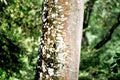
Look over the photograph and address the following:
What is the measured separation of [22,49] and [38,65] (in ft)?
11.7

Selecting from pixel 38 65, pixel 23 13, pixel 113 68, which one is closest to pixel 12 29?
pixel 23 13

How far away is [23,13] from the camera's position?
7461 millimetres

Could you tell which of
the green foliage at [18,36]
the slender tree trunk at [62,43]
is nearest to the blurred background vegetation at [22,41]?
the green foliage at [18,36]

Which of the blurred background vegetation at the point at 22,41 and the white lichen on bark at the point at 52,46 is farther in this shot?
the blurred background vegetation at the point at 22,41

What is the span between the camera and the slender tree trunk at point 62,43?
9.58ft

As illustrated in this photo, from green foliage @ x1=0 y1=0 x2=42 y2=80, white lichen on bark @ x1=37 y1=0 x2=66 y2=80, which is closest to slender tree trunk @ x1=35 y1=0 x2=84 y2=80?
white lichen on bark @ x1=37 y1=0 x2=66 y2=80

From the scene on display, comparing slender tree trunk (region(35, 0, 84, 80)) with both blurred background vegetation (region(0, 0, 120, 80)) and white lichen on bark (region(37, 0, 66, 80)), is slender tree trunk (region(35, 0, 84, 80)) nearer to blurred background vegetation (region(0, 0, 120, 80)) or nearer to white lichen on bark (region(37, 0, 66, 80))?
white lichen on bark (region(37, 0, 66, 80))

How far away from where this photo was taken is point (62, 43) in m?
2.92

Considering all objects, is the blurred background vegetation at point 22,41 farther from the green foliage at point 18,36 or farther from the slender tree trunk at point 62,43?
the slender tree trunk at point 62,43

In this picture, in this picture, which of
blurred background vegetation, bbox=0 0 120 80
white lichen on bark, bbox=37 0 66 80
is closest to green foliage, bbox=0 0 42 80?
blurred background vegetation, bbox=0 0 120 80

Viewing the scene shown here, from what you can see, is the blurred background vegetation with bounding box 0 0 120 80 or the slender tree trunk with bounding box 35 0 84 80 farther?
the blurred background vegetation with bounding box 0 0 120 80

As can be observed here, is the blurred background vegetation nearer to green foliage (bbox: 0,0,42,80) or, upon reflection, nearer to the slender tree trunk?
green foliage (bbox: 0,0,42,80)

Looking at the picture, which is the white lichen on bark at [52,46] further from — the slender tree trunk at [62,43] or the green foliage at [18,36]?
the green foliage at [18,36]

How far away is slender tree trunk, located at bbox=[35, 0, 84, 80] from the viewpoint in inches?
115
